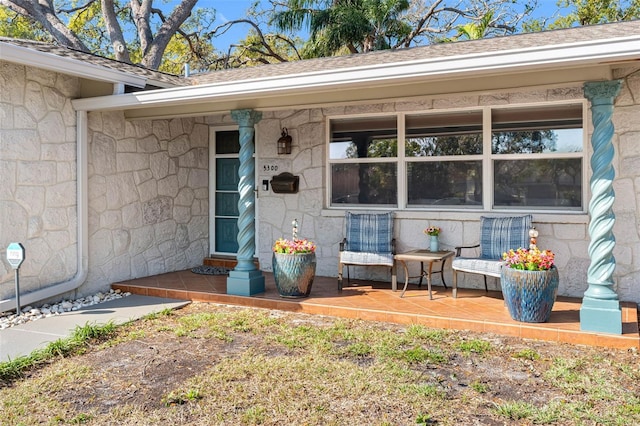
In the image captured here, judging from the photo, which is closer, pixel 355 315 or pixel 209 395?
pixel 209 395

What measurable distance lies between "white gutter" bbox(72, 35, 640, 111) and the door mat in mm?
2471

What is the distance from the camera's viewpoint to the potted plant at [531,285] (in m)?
4.31

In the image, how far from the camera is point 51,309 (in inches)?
209

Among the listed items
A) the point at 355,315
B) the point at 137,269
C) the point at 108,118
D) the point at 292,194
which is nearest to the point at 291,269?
the point at 355,315

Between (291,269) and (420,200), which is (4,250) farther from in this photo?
(420,200)

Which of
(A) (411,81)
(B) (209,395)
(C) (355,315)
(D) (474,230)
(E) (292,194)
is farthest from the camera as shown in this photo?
(E) (292,194)

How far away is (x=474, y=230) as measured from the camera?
A: 19.5ft

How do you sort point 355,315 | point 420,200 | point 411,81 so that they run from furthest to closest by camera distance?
point 420,200
point 355,315
point 411,81

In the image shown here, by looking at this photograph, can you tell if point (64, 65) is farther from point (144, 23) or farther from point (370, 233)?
point (144, 23)

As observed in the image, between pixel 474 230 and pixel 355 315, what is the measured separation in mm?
1920

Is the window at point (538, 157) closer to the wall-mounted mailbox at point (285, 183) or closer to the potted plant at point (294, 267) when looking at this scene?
the potted plant at point (294, 267)

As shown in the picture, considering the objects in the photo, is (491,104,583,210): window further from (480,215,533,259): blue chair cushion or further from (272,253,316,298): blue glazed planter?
(272,253,316,298): blue glazed planter

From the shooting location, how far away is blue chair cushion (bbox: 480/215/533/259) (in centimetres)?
549

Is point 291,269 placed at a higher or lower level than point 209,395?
higher
